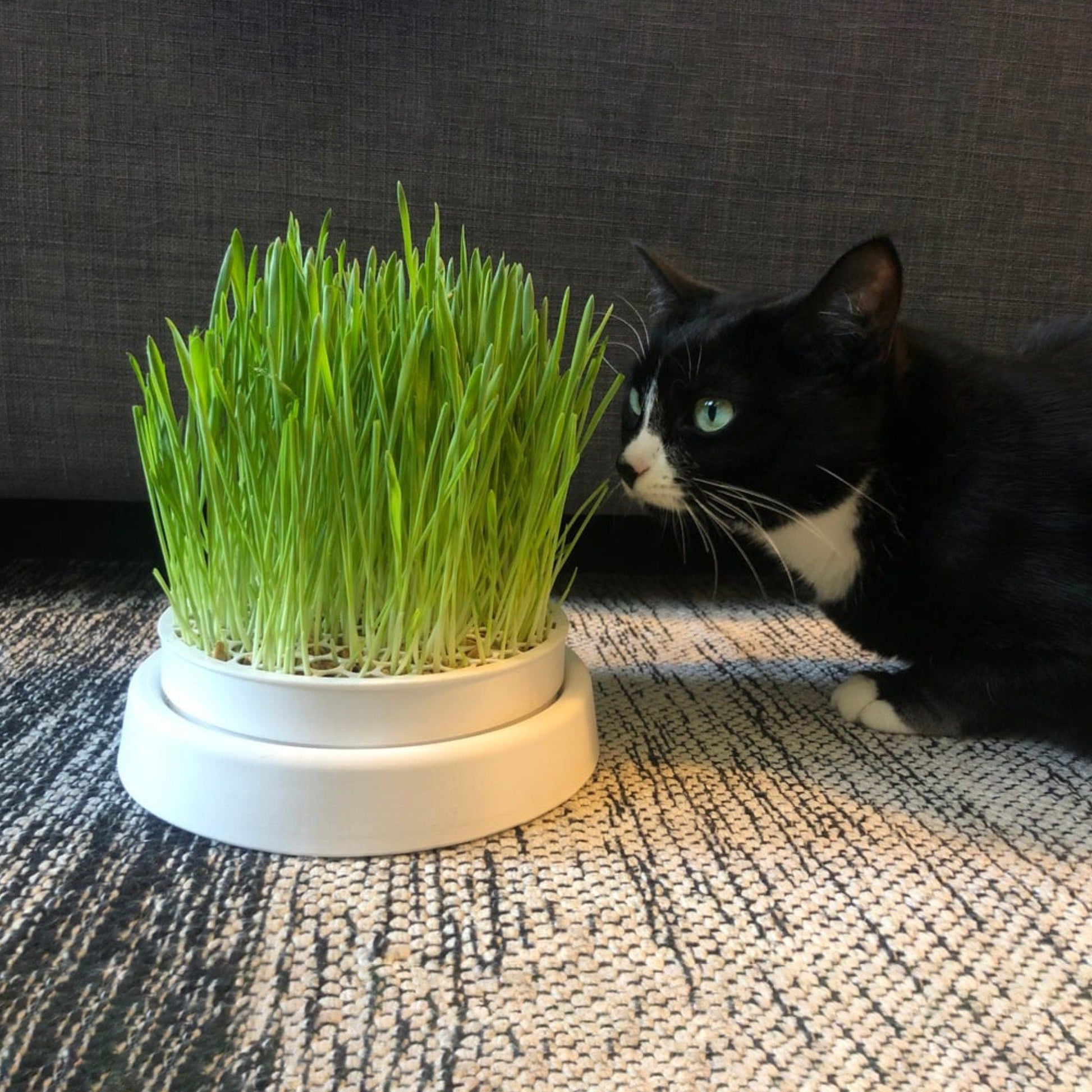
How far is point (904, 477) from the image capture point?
2.36ft

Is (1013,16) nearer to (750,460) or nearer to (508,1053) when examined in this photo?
(750,460)

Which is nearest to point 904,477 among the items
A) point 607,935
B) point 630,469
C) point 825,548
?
point 825,548

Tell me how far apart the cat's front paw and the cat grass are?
0.32 meters

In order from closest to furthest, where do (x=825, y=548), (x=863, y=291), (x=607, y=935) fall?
(x=607, y=935), (x=863, y=291), (x=825, y=548)

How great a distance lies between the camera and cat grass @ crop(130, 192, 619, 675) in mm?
521

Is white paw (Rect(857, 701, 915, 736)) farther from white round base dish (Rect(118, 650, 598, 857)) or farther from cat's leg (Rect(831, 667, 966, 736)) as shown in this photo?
white round base dish (Rect(118, 650, 598, 857))

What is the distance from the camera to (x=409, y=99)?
909 mm

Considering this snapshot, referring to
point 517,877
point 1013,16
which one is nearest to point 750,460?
point 517,877

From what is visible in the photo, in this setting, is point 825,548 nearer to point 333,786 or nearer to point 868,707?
point 868,707

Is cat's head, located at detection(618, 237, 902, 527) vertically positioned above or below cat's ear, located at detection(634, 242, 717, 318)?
below

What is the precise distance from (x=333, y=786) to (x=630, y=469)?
37cm

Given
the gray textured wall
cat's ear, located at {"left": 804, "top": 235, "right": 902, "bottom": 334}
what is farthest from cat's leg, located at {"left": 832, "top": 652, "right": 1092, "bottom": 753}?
the gray textured wall

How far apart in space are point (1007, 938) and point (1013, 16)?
86 centimetres

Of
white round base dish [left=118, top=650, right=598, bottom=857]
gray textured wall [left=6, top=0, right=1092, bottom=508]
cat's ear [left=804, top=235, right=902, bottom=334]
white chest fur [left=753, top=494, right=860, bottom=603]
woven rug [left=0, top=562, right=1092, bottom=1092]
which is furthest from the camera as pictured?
gray textured wall [left=6, top=0, right=1092, bottom=508]
